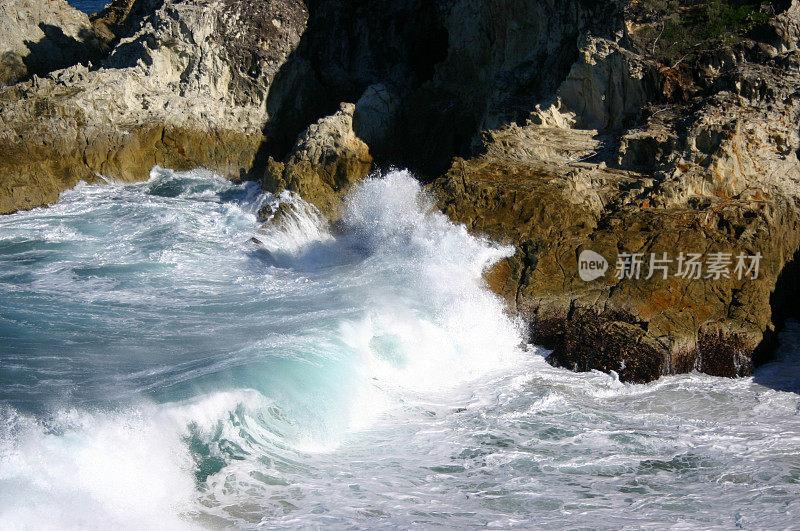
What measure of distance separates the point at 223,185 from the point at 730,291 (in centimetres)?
983

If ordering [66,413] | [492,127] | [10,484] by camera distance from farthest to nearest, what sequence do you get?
[492,127], [66,413], [10,484]

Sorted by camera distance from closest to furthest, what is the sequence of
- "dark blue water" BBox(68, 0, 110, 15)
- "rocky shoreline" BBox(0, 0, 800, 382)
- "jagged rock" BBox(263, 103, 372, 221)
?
"rocky shoreline" BBox(0, 0, 800, 382)
"jagged rock" BBox(263, 103, 372, 221)
"dark blue water" BBox(68, 0, 110, 15)

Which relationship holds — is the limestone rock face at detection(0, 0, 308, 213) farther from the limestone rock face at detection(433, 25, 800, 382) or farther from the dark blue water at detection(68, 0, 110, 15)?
the dark blue water at detection(68, 0, 110, 15)

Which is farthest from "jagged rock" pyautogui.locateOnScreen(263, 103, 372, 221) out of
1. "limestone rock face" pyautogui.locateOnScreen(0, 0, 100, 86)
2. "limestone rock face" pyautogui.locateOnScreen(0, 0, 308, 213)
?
"limestone rock face" pyautogui.locateOnScreen(0, 0, 100, 86)

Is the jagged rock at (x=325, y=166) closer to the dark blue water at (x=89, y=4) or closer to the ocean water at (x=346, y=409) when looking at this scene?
the ocean water at (x=346, y=409)

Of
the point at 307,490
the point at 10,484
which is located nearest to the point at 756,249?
the point at 307,490

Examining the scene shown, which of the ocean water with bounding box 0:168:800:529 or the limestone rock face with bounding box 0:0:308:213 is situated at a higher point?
the limestone rock face with bounding box 0:0:308:213

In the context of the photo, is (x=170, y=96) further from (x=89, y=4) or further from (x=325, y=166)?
(x=89, y=4)

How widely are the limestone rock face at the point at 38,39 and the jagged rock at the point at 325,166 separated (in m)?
7.80

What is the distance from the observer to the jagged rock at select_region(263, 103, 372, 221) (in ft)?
40.5

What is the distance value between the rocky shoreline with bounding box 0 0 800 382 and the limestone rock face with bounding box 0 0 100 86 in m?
0.05

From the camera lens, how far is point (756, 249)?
8320 millimetres

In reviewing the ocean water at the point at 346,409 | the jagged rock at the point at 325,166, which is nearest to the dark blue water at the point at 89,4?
the jagged rock at the point at 325,166

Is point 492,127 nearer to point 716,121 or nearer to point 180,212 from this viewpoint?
point 716,121
